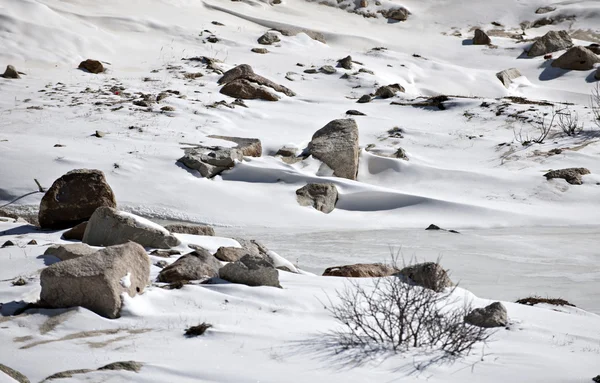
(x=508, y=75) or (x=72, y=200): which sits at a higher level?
(x=508, y=75)

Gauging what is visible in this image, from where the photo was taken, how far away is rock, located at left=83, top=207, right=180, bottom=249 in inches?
252

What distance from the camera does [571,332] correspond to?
4.84 m

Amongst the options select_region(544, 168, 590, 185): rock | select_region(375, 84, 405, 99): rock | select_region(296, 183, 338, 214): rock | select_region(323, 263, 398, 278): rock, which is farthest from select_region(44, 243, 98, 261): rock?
select_region(375, 84, 405, 99): rock

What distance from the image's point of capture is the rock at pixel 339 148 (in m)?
11.8

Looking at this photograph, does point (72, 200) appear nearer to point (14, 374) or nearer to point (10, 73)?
point (14, 374)

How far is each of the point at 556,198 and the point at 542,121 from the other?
144 inches

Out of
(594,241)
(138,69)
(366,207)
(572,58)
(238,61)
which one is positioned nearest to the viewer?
(594,241)

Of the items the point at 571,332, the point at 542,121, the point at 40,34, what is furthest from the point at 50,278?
the point at 40,34

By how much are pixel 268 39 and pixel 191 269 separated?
52.9 feet

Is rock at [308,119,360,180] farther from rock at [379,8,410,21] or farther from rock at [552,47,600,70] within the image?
rock at [379,8,410,21]

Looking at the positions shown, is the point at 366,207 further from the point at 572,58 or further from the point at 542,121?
the point at 572,58

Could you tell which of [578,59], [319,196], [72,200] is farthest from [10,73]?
[578,59]

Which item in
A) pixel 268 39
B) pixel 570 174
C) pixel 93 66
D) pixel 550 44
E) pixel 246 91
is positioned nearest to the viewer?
pixel 570 174

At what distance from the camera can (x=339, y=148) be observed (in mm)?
11961
